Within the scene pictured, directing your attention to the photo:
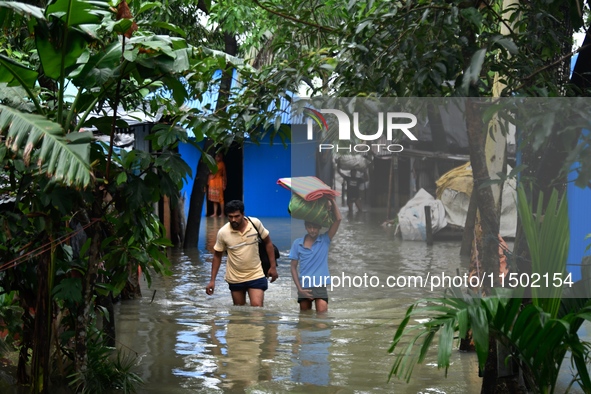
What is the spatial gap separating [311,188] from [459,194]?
1.02 m

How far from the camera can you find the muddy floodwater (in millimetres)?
5734

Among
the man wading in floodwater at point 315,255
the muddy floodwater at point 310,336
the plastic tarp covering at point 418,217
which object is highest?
the plastic tarp covering at point 418,217

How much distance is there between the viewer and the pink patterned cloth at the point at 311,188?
5734 millimetres

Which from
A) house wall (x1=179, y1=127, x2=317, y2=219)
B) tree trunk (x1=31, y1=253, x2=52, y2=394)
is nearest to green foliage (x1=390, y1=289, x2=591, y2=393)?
tree trunk (x1=31, y1=253, x2=52, y2=394)

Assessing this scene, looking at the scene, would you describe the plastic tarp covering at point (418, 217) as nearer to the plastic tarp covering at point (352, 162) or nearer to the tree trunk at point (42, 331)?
the plastic tarp covering at point (352, 162)

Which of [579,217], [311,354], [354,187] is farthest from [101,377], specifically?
[579,217]

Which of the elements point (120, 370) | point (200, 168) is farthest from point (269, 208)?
point (120, 370)

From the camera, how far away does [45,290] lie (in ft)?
20.6

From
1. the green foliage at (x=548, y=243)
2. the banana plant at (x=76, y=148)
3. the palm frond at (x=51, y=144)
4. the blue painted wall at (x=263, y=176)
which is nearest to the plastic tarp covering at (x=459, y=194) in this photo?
the green foliage at (x=548, y=243)

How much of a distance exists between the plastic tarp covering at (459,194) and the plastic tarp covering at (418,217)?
0.18ft

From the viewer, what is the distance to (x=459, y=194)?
18.3 ft

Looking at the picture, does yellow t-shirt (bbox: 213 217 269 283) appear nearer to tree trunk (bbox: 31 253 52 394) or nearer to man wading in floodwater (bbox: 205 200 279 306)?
man wading in floodwater (bbox: 205 200 279 306)

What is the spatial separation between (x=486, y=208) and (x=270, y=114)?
5.48 feet

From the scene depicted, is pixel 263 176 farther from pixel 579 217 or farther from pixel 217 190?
pixel 579 217
